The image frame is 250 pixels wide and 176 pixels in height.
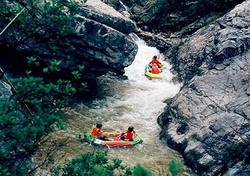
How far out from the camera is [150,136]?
414 inches

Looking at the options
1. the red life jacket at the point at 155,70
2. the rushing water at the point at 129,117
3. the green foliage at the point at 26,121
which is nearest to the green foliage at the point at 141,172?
the green foliage at the point at 26,121

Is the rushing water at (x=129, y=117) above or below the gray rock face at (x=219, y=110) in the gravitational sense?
below

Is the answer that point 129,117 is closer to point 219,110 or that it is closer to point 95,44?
point 95,44

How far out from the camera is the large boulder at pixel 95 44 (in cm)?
1073

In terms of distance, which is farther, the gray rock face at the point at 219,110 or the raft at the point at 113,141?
the raft at the point at 113,141

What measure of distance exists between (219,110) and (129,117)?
347cm

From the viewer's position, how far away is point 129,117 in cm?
1148

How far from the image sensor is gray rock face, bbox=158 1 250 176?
28.7ft

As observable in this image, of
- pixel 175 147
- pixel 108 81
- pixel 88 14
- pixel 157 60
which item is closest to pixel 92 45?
pixel 88 14

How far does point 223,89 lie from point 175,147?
8.78ft

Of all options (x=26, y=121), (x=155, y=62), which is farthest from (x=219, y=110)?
(x=26, y=121)

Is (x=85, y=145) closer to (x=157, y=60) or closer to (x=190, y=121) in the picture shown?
(x=190, y=121)

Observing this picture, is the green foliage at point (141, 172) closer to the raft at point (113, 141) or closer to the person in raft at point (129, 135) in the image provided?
the raft at point (113, 141)

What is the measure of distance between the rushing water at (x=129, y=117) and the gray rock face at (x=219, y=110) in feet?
1.99
